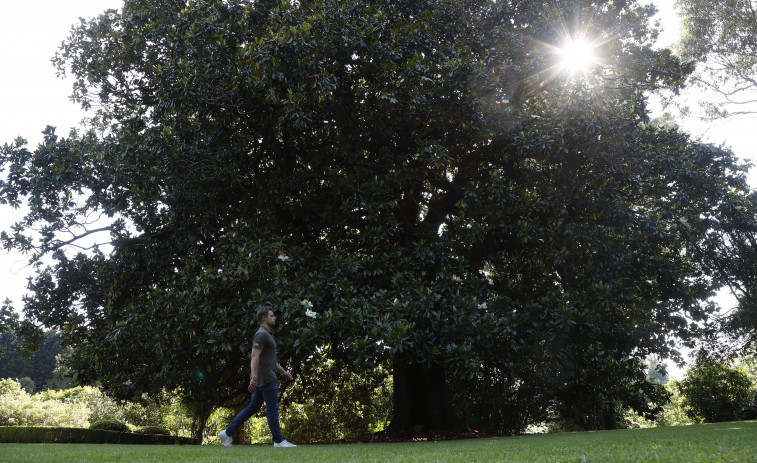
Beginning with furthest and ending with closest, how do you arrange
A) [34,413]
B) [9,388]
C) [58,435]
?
[9,388], [34,413], [58,435]

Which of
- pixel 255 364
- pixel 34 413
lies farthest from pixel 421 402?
pixel 34 413

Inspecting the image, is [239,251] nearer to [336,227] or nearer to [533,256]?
[336,227]

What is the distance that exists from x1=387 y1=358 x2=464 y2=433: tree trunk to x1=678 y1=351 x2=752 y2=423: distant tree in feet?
37.1

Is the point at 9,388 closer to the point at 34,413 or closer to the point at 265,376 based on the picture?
the point at 34,413

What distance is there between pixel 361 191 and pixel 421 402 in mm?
6297

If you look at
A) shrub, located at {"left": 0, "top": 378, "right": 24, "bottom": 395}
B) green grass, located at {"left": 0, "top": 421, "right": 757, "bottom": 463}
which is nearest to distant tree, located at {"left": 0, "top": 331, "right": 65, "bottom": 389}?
shrub, located at {"left": 0, "top": 378, "right": 24, "bottom": 395}

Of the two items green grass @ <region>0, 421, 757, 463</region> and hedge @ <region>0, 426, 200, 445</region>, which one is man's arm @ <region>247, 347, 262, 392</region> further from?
hedge @ <region>0, 426, 200, 445</region>

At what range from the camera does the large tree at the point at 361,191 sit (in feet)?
29.5

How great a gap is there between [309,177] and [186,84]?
329 centimetres

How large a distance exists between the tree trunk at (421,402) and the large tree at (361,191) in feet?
0.51

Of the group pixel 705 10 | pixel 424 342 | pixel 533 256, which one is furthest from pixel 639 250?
pixel 705 10

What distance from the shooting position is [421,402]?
12.4 m

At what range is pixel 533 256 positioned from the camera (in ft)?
37.1

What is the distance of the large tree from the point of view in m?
9.00
